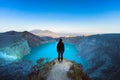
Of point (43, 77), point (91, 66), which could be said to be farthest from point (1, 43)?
point (43, 77)

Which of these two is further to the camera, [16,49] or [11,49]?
[16,49]

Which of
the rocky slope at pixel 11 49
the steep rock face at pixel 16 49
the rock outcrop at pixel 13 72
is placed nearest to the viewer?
the rock outcrop at pixel 13 72

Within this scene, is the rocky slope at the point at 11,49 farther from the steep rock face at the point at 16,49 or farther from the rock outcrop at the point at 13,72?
the rock outcrop at the point at 13,72

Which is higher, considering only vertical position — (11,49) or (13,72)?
(11,49)

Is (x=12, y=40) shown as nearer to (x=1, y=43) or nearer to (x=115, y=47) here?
(x=1, y=43)

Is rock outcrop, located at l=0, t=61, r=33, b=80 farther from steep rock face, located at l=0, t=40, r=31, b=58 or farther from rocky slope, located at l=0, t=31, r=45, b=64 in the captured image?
steep rock face, located at l=0, t=40, r=31, b=58

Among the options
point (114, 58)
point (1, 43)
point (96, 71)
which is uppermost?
point (1, 43)

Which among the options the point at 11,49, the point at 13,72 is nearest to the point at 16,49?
the point at 11,49

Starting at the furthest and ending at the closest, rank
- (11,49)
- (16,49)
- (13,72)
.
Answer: (16,49), (11,49), (13,72)

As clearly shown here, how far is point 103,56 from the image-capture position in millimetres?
138250

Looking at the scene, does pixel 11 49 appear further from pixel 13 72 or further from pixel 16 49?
pixel 13 72

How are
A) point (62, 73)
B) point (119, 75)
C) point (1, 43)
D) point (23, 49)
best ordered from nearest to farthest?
point (62, 73) → point (119, 75) → point (1, 43) → point (23, 49)

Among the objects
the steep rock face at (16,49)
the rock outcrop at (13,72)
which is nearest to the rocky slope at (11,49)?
the steep rock face at (16,49)

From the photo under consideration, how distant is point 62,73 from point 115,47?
134588mm
